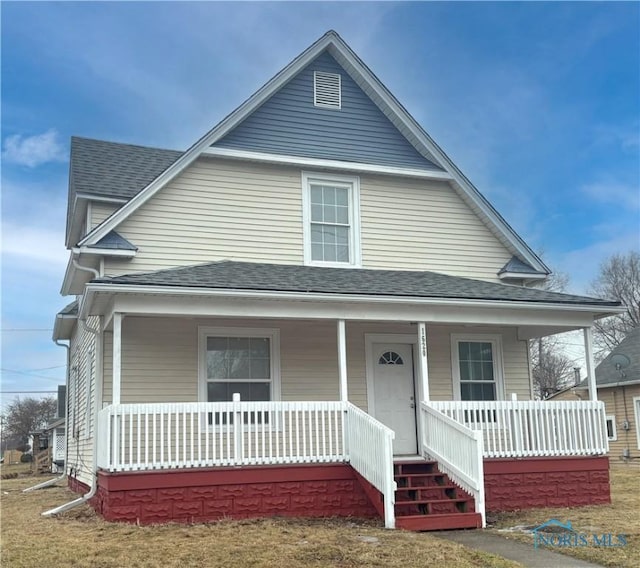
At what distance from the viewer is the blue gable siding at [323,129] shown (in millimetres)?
13875

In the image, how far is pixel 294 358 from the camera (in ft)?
43.0

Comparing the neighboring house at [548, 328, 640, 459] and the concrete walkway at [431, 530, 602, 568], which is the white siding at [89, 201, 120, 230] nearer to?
the concrete walkway at [431, 530, 602, 568]

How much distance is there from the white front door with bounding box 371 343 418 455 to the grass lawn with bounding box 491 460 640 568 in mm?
2517

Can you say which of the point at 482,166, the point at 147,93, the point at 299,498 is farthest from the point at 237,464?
the point at 482,166

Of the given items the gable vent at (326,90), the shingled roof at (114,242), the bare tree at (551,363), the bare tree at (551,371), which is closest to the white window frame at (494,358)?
the gable vent at (326,90)

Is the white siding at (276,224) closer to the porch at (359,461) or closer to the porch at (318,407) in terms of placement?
the porch at (318,407)

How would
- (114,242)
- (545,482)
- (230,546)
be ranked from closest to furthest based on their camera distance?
1. (230,546)
2. (545,482)
3. (114,242)

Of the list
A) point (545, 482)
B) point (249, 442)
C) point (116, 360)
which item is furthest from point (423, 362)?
point (116, 360)

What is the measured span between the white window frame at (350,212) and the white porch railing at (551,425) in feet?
12.0

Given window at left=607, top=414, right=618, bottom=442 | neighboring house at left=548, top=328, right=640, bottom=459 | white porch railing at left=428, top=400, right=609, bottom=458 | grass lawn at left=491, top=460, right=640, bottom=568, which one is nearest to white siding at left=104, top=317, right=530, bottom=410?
white porch railing at left=428, top=400, right=609, bottom=458

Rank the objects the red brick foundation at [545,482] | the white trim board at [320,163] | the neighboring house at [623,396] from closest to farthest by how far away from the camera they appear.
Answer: the red brick foundation at [545,482] < the white trim board at [320,163] < the neighboring house at [623,396]

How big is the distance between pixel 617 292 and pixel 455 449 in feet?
136

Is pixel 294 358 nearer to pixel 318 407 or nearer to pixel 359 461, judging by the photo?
pixel 318 407

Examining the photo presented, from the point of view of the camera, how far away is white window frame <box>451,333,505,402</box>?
14.1 m
